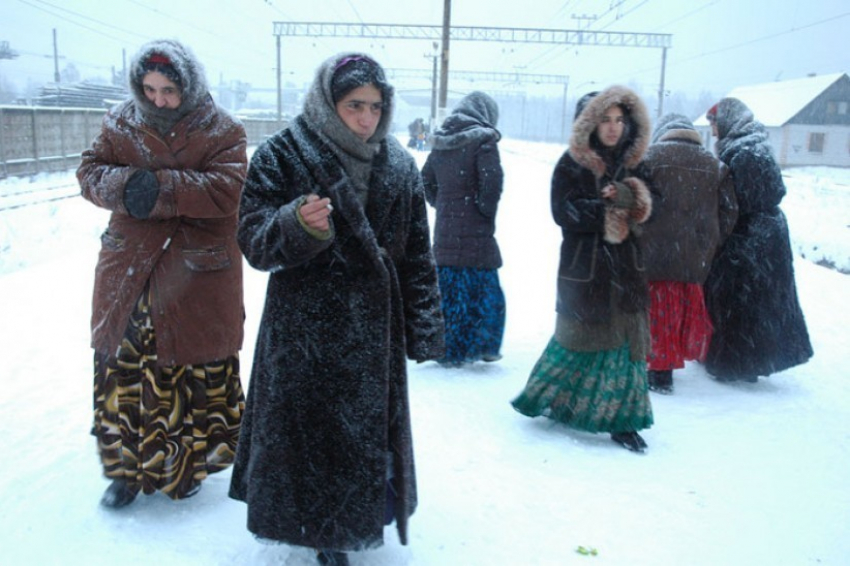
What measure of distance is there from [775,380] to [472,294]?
2232mm

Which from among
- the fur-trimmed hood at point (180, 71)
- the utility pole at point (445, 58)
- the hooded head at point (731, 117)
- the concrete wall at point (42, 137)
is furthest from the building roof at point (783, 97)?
the fur-trimmed hood at point (180, 71)

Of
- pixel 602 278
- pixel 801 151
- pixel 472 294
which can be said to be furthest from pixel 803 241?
pixel 801 151

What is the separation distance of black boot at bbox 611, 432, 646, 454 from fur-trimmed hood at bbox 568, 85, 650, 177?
1.37 m

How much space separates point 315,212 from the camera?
2.11 metres

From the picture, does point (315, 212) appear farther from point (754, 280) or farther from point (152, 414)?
point (754, 280)

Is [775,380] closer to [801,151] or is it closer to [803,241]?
[803,241]

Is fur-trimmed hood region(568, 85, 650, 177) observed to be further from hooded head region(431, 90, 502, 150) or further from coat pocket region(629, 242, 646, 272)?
hooded head region(431, 90, 502, 150)

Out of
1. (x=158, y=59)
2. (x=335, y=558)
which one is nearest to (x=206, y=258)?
(x=158, y=59)

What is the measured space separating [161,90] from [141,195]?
42 centimetres

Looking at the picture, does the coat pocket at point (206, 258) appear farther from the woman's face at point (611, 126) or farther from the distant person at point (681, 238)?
the distant person at point (681, 238)

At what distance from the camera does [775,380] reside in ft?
16.5

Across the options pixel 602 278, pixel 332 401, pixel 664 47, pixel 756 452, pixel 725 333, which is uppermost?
pixel 664 47

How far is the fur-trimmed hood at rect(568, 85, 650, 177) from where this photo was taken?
11.8 ft

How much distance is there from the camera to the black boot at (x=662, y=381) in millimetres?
4660
